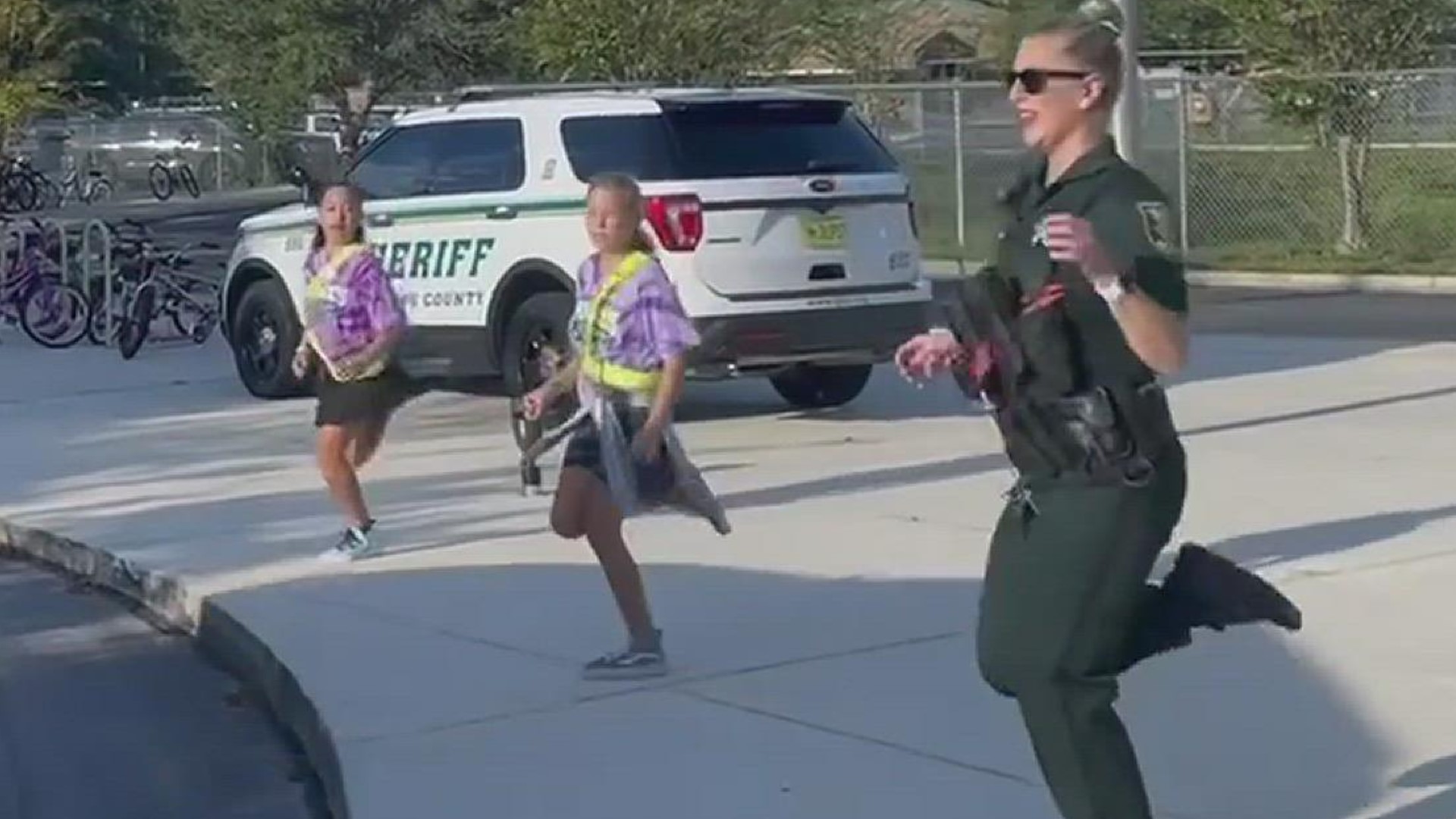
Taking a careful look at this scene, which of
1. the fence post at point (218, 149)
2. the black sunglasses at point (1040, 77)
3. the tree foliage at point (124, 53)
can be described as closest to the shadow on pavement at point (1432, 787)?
the black sunglasses at point (1040, 77)

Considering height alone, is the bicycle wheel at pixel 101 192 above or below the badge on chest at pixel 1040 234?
below

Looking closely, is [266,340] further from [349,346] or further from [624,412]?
[624,412]

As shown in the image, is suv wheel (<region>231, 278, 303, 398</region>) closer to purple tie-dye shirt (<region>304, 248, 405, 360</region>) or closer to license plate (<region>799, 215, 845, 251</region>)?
license plate (<region>799, 215, 845, 251</region>)

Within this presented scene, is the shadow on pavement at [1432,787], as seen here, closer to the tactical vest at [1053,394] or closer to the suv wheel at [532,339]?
the tactical vest at [1053,394]

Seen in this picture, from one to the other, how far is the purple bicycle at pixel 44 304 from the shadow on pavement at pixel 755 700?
12.3 meters

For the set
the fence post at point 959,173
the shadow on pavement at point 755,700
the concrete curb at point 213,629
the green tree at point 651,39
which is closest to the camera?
the shadow on pavement at point 755,700

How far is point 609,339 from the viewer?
8.77 metres

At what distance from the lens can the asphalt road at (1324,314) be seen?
20.8 meters

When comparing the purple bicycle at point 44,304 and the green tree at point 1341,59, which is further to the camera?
the green tree at point 1341,59

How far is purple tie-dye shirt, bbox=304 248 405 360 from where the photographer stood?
10875mm

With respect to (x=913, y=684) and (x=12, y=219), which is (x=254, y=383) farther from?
(x=12, y=219)

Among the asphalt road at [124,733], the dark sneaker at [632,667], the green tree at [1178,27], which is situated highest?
the dark sneaker at [632,667]

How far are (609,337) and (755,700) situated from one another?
1.24 meters

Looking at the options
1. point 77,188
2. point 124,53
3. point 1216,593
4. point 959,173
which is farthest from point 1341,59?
point 124,53
